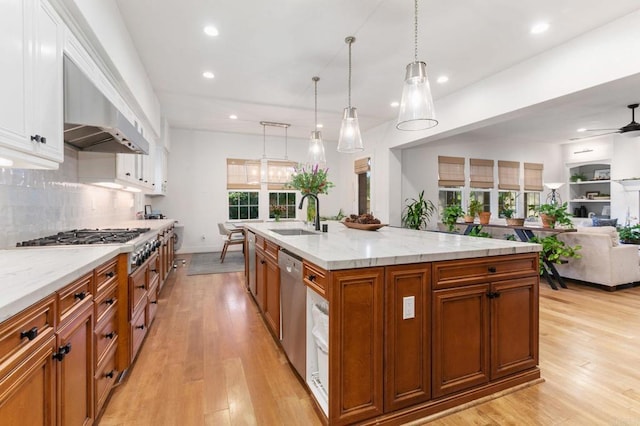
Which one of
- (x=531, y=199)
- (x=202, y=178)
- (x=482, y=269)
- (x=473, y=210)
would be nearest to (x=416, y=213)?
(x=473, y=210)

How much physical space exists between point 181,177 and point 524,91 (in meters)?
6.83

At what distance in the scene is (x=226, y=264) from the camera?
5953mm

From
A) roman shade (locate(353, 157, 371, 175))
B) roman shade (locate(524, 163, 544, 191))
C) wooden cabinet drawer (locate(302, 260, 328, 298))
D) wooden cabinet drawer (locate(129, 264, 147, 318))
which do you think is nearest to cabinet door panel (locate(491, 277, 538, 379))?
wooden cabinet drawer (locate(302, 260, 328, 298))

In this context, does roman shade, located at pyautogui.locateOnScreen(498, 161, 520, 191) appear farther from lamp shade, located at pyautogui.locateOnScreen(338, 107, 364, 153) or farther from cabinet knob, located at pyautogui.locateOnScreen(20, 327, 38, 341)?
cabinet knob, located at pyautogui.locateOnScreen(20, 327, 38, 341)

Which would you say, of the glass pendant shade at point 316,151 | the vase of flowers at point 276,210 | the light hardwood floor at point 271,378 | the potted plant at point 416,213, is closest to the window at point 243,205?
the vase of flowers at point 276,210

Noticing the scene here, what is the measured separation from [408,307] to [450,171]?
6701 millimetres

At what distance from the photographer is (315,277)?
5.48 feet

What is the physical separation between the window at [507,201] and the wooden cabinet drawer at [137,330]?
832 centimetres

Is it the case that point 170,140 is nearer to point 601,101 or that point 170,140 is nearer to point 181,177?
point 181,177

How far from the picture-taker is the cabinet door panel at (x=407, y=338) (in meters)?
1.58

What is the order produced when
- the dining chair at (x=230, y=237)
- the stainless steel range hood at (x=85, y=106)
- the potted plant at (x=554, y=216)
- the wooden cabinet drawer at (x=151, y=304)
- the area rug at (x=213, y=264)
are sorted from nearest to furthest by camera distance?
the stainless steel range hood at (x=85, y=106) < the wooden cabinet drawer at (x=151, y=304) < the potted plant at (x=554, y=216) < the area rug at (x=213, y=264) < the dining chair at (x=230, y=237)

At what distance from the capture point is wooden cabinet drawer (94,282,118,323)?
161 cm

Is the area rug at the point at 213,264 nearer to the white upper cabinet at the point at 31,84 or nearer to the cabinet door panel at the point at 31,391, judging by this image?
the white upper cabinet at the point at 31,84

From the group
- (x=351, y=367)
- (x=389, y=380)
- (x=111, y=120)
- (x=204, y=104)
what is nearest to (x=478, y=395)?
(x=389, y=380)
